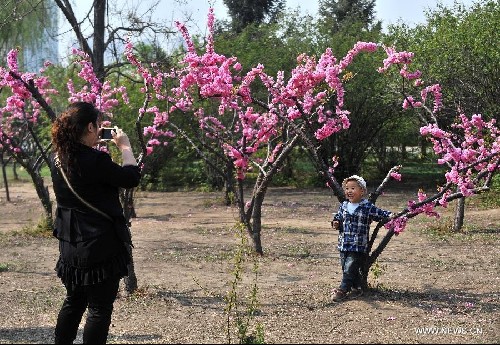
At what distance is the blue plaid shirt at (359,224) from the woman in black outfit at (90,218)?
7.97 ft

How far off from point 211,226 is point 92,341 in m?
8.07

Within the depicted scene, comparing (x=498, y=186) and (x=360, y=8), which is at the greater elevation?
(x=360, y=8)

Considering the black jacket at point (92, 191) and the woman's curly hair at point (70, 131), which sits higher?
the woman's curly hair at point (70, 131)

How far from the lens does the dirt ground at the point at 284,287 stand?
14.4 ft

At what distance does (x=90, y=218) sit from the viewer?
330cm

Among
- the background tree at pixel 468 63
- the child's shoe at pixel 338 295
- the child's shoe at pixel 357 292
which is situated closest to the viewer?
the child's shoe at pixel 338 295

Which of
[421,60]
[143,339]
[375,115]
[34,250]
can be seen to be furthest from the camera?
[375,115]

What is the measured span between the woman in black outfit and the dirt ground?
100 centimetres

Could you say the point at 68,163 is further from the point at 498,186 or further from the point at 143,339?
the point at 498,186

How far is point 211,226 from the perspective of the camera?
37.3 feet

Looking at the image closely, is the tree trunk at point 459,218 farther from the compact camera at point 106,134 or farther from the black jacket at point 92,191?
the black jacket at point 92,191

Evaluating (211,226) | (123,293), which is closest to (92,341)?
(123,293)

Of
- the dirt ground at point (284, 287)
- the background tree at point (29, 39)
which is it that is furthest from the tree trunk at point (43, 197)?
the background tree at point (29, 39)

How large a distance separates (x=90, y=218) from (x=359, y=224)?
2655 millimetres
